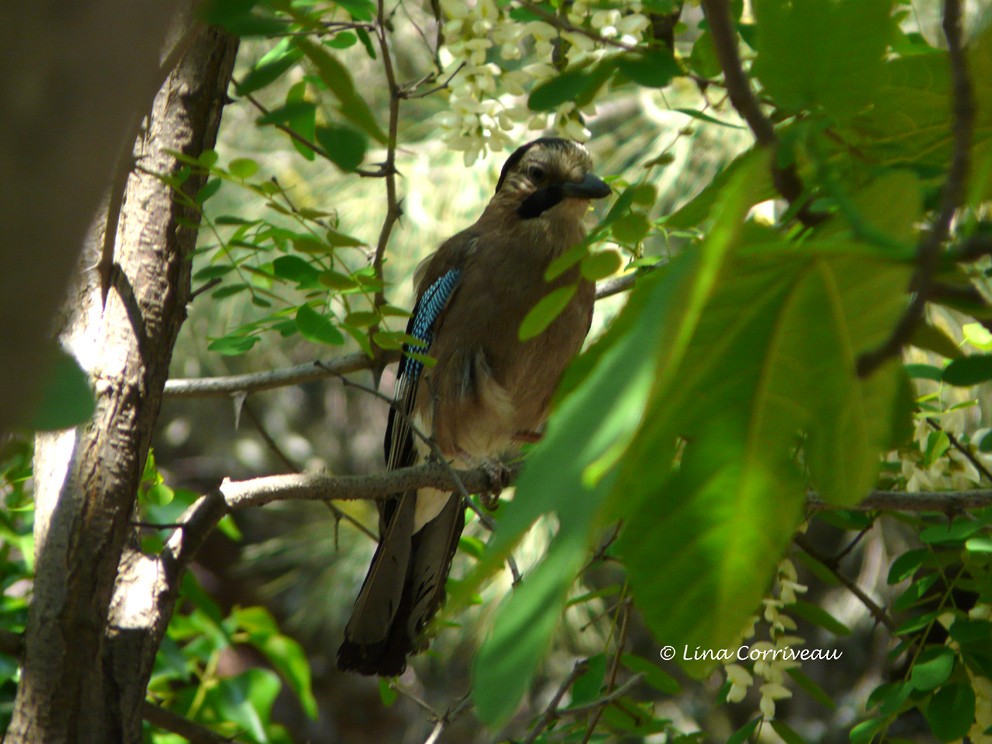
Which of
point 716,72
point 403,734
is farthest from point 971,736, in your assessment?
point 403,734

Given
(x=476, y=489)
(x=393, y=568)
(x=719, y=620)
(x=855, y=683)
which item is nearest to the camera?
(x=719, y=620)

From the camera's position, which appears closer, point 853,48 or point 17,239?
point 17,239

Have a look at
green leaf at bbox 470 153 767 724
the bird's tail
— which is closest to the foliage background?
green leaf at bbox 470 153 767 724

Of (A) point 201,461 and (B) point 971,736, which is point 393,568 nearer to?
(B) point 971,736

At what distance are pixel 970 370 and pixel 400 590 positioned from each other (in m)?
1.90

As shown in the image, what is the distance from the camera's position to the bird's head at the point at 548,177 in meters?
3.33

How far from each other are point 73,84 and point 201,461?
24.1 feet

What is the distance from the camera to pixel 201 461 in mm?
7602

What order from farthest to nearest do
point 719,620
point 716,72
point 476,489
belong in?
point 476,489
point 716,72
point 719,620

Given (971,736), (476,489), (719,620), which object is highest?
(476,489)

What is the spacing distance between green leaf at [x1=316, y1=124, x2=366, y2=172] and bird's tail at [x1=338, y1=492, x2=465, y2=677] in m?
1.81

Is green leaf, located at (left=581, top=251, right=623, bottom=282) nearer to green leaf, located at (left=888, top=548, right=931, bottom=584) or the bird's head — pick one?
green leaf, located at (left=888, top=548, right=931, bottom=584)

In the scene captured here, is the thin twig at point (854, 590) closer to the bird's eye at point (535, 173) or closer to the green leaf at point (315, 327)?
the green leaf at point (315, 327)

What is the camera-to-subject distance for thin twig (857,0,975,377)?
2.39 ft
